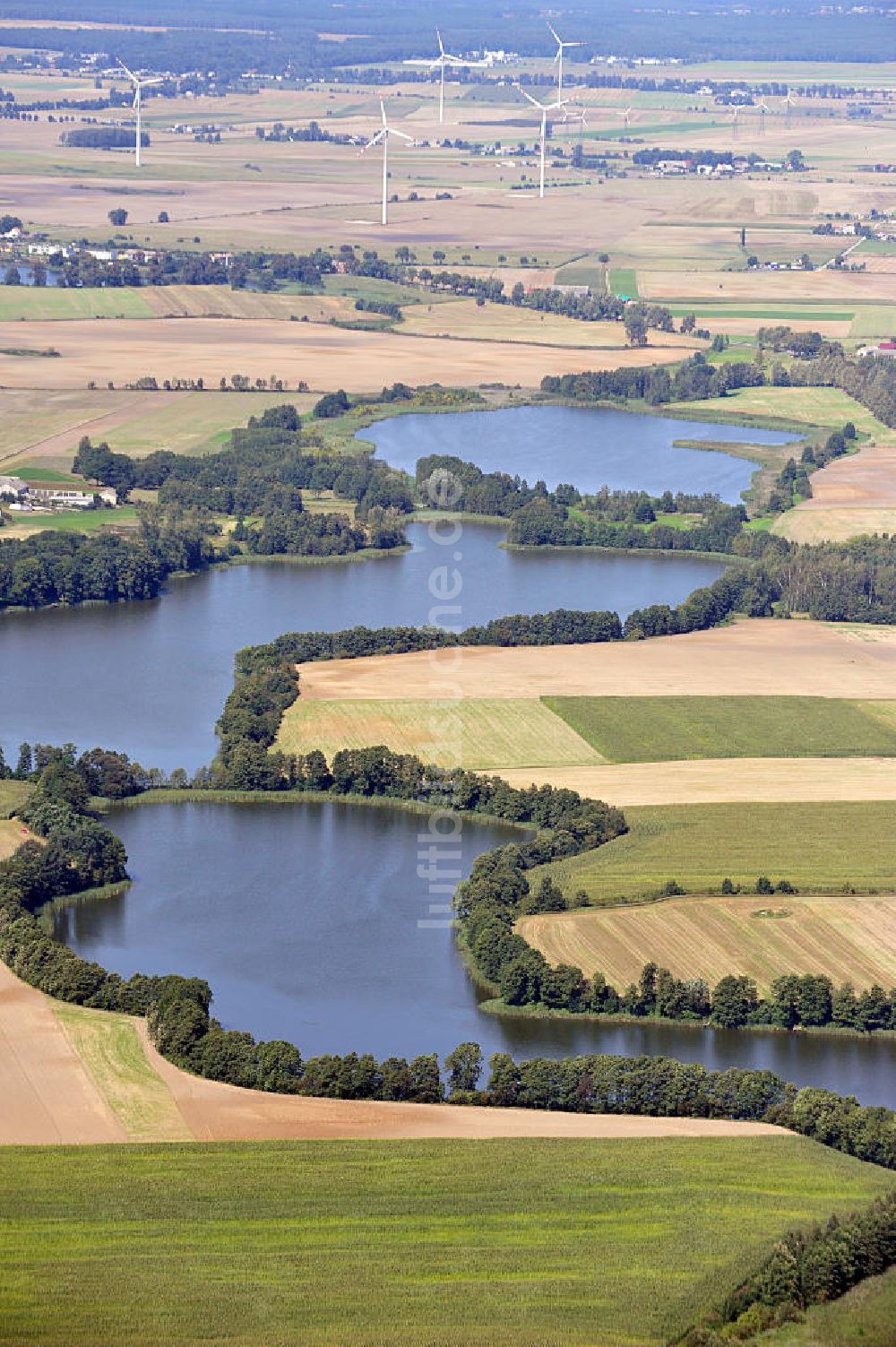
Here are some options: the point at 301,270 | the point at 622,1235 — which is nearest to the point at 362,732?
the point at 622,1235

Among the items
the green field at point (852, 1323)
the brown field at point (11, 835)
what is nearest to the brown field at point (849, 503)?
the brown field at point (11, 835)

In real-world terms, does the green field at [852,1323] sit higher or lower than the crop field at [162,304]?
lower

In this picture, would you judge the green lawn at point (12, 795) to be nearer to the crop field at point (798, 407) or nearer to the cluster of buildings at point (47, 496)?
the cluster of buildings at point (47, 496)

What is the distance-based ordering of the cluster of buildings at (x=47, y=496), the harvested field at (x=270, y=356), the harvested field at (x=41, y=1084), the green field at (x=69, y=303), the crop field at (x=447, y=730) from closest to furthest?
the harvested field at (x=41, y=1084) < the crop field at (x=447, y=730) < the cluster of buildings at (x=47, y=496) < the harvested field at (x=270, y=356) < the green field at (x=69, y=303)

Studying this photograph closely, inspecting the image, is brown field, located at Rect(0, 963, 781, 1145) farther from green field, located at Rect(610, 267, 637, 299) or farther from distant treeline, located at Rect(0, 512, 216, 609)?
green field, located at Rect(610, 267, 637, 299)

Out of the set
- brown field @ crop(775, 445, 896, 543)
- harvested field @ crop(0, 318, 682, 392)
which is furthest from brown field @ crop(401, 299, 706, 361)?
brown field @ crop(775, 445, 896, 543)

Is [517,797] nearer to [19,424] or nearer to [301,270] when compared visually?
[19,424]

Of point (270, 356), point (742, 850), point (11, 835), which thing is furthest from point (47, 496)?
point (742, 850)
